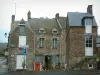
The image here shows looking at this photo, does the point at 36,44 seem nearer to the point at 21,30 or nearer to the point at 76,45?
the point at 21,30

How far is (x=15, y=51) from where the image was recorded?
2083 inches

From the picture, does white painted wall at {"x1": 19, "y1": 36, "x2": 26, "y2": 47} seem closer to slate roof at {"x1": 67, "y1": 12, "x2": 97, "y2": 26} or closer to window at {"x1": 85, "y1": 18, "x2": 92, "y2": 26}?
slate roof at {"x1": 67, "y1": 12, "x2": 97, "y2": 26}

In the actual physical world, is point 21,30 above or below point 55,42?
above

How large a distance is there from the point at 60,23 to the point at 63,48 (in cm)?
549

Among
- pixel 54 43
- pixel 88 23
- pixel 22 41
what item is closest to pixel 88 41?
pixel 88 23

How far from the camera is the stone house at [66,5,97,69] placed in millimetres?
46969

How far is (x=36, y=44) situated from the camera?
54312 mm

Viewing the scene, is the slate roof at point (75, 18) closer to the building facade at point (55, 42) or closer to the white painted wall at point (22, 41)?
the building facade at point (55, 42)

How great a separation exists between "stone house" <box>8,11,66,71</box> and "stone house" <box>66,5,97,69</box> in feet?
21.3

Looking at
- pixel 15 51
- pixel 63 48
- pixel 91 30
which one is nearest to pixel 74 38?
pixel 91 30

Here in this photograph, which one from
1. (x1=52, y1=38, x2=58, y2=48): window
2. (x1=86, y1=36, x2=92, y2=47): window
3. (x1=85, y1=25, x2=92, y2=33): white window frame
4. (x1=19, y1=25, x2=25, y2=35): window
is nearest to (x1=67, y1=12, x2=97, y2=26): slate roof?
(x1=85, y1=25, x2=92, y2=33): white window frame

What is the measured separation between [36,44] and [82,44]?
414 inches

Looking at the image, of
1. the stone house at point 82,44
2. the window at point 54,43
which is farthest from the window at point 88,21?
the window at point 54,43

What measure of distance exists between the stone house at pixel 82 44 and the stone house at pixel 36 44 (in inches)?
256
